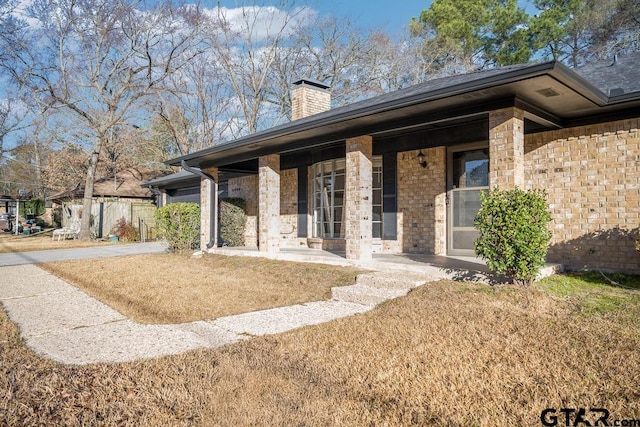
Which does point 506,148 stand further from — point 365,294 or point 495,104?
point 365,294

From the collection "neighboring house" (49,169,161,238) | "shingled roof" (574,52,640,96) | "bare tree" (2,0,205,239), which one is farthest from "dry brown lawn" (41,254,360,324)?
"bare tree" (2,0,205,239)

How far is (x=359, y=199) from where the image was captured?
7.55 meters

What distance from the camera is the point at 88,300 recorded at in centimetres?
592

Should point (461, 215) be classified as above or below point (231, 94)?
below

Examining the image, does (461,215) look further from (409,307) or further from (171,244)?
(171,244)

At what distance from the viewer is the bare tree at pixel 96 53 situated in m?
17.1

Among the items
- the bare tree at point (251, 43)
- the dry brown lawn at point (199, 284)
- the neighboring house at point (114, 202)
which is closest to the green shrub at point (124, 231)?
the neighboring house at point (114, 202)

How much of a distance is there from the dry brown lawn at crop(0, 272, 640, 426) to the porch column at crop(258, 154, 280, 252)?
562cm

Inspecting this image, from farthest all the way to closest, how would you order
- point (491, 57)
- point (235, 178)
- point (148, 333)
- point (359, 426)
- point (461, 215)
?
point (491, 57) → point (235, 178) → point (461, 215) → point (148, 333) → point (359, 426)

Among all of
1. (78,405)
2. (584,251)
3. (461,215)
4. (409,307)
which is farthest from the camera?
(461,215)

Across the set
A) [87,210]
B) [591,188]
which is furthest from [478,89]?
[87,210]

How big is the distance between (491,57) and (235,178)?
1309cm

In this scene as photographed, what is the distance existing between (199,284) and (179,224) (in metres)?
5.36

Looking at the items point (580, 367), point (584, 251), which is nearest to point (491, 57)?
point (584, 251)
